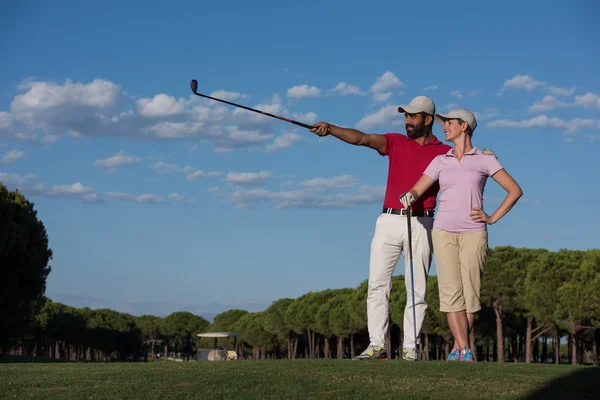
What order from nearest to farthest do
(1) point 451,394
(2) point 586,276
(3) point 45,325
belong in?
(1) point 451,394 < (2) point 586,276 < (3) point 45,325

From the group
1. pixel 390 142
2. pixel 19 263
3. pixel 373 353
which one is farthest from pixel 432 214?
pixel 19 263

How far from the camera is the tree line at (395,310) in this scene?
4288cm

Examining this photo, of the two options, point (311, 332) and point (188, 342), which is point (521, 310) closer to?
point (311, 332)

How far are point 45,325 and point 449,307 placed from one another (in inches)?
3620

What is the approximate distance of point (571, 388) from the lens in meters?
7.96

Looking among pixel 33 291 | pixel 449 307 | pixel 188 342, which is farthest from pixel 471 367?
pixel 188 342

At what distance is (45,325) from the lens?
9431cm

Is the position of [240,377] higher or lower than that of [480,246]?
lower

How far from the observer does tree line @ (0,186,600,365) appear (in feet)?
141

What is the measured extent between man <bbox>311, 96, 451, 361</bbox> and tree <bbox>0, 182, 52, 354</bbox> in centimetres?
3241

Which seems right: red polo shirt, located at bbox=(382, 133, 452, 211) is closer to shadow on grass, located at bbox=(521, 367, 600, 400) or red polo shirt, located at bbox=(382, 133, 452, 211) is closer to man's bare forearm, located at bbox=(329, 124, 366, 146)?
man's bare forearm, located at bbox=(329, 124, 366, 146)

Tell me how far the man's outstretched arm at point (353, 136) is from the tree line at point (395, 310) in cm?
3172

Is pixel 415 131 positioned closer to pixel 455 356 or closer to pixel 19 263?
pixel 455 356

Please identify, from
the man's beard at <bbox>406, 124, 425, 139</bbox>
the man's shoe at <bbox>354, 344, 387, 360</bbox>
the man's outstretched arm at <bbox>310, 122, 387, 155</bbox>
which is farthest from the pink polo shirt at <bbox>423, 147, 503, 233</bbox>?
the man's shoe at <bbox>354, 344, 387, 360</bbox>
